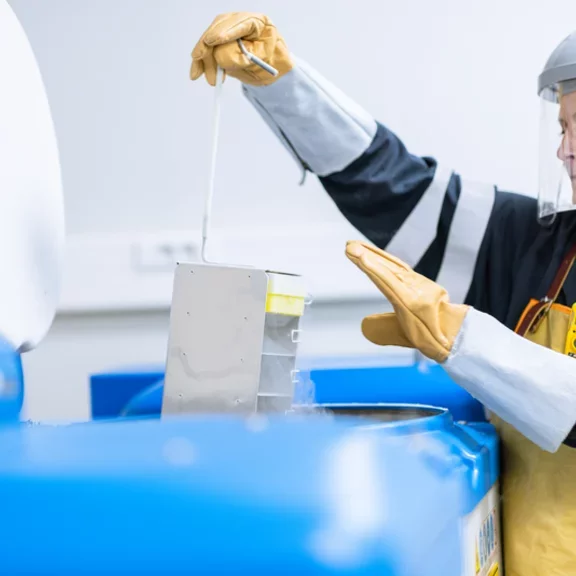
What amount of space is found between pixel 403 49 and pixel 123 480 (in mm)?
1511

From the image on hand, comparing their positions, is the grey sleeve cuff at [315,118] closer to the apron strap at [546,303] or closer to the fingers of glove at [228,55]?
the fingers of glove at [228,55]

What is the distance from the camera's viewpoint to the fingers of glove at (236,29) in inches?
30.1

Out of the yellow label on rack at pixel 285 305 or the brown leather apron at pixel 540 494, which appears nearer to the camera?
the yellow label on rack at pixel 285 305

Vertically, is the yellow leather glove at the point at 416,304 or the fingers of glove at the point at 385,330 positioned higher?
the yellow leather glove at the point at 416,304

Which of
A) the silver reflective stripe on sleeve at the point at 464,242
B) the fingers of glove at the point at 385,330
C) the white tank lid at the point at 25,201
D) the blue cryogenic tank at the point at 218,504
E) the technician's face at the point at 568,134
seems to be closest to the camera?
the blue cryogenic tank at the point at 218,504

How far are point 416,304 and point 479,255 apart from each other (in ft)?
1.02

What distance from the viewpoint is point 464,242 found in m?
1.00

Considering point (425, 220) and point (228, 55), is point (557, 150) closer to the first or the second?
point (425, 220)

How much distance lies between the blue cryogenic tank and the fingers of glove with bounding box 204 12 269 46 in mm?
451

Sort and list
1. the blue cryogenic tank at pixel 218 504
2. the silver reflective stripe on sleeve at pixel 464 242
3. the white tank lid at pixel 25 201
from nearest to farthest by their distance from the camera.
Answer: the blue cryogenic tank at pixel 218 504 → the white tank lid at pixel 25 201 → the silver reflective stripe on sleeve at pixel 464 242

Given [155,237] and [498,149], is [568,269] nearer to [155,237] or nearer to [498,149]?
[498,149]

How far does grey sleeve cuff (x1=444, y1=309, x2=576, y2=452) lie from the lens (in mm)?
722

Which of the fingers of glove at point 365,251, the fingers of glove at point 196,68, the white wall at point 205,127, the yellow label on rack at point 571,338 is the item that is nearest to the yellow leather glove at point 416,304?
the fingers of glove at point 365,251

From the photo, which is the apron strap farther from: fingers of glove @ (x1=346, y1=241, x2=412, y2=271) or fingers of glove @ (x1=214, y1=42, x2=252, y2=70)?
fingers of glove @ (x1=214, y1=42, x2=252, y2=70)
